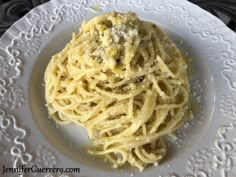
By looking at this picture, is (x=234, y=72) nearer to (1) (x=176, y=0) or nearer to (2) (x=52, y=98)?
(1) (x=176, y=0)

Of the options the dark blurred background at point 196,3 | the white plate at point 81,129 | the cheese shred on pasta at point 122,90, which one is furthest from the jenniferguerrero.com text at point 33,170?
the dark blurred background at point 196,3

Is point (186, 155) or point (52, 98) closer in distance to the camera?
point (186, 155)

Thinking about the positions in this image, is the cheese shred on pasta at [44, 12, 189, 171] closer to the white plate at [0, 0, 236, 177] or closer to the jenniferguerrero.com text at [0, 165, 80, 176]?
the white plate at [0, 0, 236, 177]

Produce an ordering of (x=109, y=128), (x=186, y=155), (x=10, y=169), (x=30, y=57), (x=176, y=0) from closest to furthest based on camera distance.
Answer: (x=10, y=169)
(x=186, y=155)
(x=109, y=128)
(x=30, y=57)
(x=176, y=0)

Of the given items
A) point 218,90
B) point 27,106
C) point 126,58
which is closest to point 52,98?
point 27,106

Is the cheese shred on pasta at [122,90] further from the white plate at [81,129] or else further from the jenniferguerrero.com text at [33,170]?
the jenniferguerrero.com text at [33,170]

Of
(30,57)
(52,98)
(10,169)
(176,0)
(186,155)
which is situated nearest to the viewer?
(10,169)

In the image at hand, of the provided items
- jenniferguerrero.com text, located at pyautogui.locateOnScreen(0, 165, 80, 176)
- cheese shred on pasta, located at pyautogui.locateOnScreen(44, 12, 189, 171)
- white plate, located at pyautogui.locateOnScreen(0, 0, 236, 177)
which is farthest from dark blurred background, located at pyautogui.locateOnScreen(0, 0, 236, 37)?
jenniferguerrero.com text, located at pyautogui.locateOnScreen(0, 165, 80, 176)
